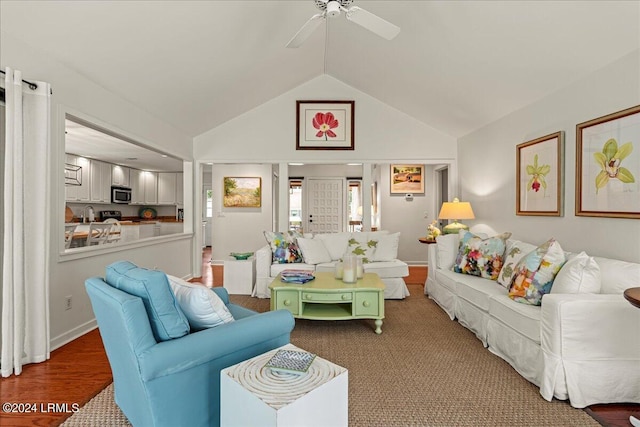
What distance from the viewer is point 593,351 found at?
79.0 inches

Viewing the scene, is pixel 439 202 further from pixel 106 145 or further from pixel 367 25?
pixel 106 145

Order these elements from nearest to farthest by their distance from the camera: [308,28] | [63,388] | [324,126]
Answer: [63,388]
[308,28]
[324,126]

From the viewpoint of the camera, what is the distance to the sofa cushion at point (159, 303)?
4.93ft

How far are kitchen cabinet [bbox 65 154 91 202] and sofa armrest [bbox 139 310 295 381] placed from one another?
254 inches

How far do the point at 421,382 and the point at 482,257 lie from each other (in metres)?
1.72

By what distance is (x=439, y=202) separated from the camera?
7.08m

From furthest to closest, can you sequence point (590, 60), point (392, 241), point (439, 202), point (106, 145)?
1. point (439, 202)
2. point (106, 145)
3. point (392, 241)
4. point (590, 60)

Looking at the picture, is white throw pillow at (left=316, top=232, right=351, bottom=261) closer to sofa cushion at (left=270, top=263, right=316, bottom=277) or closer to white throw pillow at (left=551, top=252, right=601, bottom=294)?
sofa cushion at (left=270, top=263, right=316, bottom=277)

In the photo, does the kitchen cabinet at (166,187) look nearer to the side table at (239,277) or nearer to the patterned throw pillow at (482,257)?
the side table at (239,277)

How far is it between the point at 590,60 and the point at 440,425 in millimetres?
2941

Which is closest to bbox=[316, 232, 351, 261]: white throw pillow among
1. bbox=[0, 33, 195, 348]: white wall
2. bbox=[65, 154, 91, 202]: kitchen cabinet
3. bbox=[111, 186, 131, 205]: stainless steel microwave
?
bbox=[0, 33, 195, 348]: white wall

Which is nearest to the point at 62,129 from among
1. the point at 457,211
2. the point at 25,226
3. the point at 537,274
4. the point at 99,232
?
the point at 25,226

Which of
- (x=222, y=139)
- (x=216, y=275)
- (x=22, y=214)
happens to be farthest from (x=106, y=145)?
(x=22, y=214)

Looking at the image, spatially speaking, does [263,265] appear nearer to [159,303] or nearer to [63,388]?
[63,388]
